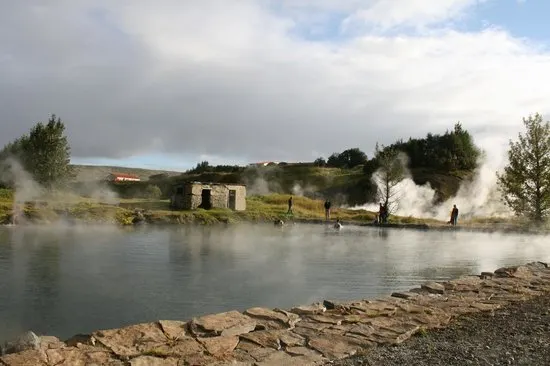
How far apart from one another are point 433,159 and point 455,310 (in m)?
69.9

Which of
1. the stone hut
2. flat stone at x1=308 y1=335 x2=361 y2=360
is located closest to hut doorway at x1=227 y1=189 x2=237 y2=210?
the stone hut

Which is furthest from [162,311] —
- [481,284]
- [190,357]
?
[481,284]

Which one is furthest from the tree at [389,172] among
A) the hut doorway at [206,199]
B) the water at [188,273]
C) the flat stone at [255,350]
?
the flat stone at [255,350]

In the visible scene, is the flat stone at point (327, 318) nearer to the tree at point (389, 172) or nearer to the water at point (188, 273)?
the water at point (188, 273)

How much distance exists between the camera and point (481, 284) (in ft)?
33.4

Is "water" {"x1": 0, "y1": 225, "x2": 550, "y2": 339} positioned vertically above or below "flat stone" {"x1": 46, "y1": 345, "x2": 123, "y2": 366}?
below

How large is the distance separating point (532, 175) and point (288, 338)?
30.7 m

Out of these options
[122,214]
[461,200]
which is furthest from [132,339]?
[461,200]

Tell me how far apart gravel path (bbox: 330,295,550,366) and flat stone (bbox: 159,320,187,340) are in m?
1.91

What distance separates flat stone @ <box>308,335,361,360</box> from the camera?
569 centimetres

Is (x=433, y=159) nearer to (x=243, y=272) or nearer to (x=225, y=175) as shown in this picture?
(x=225, y=175)

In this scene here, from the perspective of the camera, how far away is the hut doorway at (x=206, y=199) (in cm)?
4150

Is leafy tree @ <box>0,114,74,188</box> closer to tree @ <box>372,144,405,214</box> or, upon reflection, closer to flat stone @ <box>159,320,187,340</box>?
tree @ <box>372,144,405,214</box>

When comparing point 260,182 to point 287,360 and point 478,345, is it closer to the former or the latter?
point 478,345
